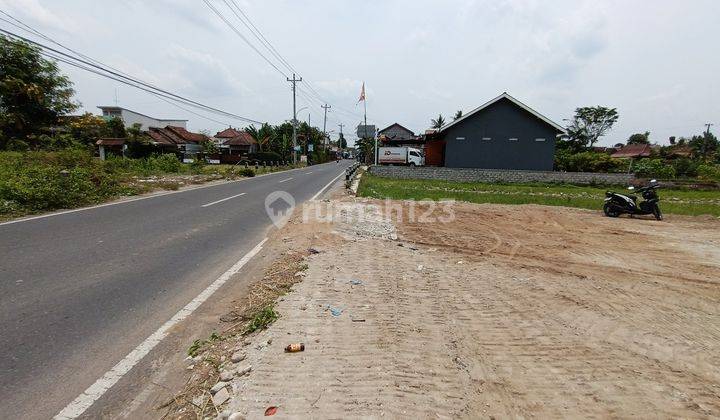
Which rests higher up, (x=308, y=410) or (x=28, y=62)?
(x=28, y=62)

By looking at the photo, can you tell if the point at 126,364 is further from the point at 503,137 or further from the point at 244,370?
the point at 503,137

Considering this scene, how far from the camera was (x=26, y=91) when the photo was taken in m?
27.5

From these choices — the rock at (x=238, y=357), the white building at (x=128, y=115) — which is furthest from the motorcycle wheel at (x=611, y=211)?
the white building at (x=128, y=115)

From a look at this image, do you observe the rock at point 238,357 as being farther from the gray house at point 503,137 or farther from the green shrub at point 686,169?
the green shrub at point 686,169

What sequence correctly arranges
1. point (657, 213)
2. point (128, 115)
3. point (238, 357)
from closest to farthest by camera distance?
point (238, 357), point (657, 213), point (128, 115)

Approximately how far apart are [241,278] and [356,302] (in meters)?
2.04

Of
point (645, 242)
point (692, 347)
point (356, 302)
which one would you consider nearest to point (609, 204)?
point (645, 242)

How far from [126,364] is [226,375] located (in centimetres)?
102

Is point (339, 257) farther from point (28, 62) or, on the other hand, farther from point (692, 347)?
point (28, 62)

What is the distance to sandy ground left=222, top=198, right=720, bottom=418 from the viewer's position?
8.31 ft

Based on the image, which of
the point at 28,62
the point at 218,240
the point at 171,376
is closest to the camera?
the point at 171,376

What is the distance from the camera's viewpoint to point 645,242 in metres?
8.00

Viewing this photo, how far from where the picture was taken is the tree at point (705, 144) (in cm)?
5094

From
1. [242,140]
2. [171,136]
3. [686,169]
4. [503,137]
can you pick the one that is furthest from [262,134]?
[686,169]
